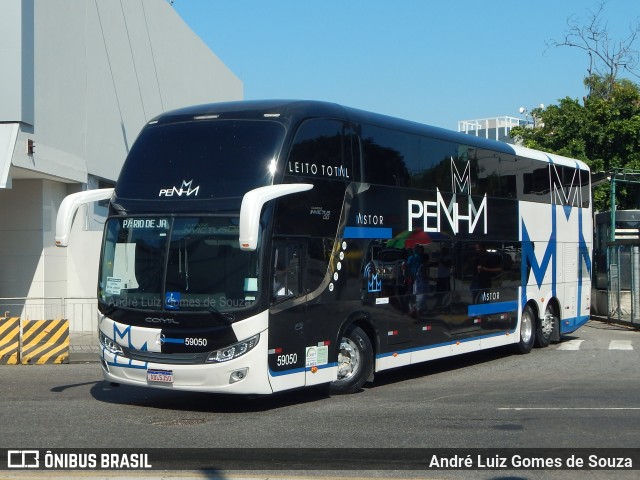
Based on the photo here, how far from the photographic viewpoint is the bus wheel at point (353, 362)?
12469 mm

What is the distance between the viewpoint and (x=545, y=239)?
18734 millimetres

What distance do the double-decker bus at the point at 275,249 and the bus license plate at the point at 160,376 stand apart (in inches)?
0.5

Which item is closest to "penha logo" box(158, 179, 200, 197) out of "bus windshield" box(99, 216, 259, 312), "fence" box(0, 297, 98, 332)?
"bus windshield" box(99, 216, 259, 312)

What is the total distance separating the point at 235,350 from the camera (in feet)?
35.0

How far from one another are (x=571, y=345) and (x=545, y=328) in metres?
1.37

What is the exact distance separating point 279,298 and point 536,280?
8970 mm

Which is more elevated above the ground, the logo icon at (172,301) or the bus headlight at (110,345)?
the logo icon at (172,301)

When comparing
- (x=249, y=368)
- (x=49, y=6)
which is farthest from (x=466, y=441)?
(x=49, y=6)

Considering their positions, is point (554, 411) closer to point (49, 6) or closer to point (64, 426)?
point (64, 426)

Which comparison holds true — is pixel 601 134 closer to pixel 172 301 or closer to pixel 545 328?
pixel 545 328

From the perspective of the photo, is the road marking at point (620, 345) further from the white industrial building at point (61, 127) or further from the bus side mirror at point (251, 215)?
the white industrial building at point (61, 127)

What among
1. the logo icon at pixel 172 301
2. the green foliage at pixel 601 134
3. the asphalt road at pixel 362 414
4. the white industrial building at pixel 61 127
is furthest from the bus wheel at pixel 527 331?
the green foliage at pixel 601 134

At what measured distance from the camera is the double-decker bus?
10727 millimetres

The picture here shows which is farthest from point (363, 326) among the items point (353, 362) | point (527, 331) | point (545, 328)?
point (545, 328)
